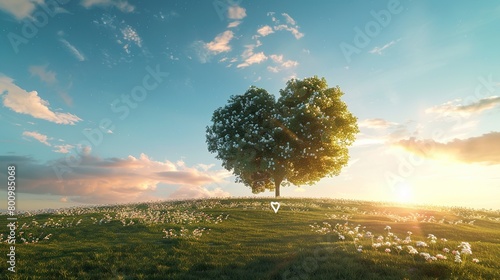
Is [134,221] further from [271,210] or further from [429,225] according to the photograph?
[429,225]

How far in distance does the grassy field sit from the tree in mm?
21351

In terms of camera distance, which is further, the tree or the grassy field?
the tree

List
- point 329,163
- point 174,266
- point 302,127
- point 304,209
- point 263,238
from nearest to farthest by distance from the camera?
point 174,266, point 263,238, point 304,209, point 302,127, point 329,163

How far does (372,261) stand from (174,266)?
7970mm

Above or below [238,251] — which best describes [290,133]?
above

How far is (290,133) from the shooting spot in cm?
4725

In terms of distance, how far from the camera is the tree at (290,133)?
47188 millimetres

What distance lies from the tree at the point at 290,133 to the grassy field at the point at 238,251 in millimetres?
21351

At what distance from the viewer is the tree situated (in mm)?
47188

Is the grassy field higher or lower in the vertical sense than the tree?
lower

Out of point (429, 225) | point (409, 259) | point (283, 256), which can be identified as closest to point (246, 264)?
point (283, 256)

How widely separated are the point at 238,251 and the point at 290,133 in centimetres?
3167

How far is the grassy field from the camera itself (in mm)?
13109

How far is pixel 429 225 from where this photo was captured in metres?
25.7
